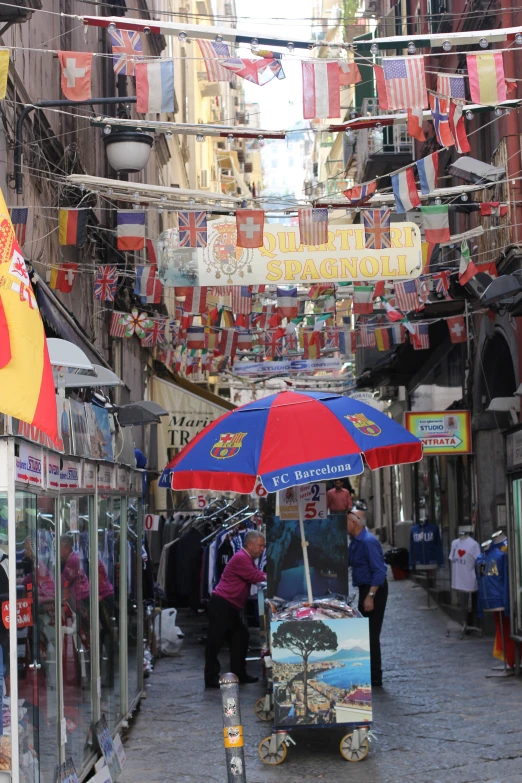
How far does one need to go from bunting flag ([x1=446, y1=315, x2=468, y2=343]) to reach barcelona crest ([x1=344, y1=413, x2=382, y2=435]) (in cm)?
1019

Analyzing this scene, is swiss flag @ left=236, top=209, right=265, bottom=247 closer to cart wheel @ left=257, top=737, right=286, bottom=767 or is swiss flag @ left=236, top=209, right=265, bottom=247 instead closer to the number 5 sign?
the number 5 sign

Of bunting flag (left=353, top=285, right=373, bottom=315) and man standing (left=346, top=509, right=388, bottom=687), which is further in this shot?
bunting flag (left=353, top=285, right=373, bottom=315)

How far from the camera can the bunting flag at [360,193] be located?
1162 centimetres

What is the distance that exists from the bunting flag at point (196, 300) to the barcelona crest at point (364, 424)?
21.4 ft

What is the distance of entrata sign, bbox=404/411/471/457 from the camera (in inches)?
750

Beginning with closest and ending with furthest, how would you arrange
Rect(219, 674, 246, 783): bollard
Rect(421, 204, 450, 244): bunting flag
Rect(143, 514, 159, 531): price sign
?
Rect(219, 674, 246, 783): bollard < Rect(421, 204, 450, 244): bunting flag < Rect(143, 514, 159, 531): price sign

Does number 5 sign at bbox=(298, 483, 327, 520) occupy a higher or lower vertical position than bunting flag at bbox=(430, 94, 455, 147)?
lower

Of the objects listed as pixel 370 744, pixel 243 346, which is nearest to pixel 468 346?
pixel 243 346

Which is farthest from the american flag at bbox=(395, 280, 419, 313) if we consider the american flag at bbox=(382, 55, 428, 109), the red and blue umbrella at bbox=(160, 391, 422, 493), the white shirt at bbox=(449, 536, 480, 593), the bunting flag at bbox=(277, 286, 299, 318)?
the american flag at bbox=(382, 55, 428, 109)

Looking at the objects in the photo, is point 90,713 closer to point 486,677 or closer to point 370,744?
point 370,744

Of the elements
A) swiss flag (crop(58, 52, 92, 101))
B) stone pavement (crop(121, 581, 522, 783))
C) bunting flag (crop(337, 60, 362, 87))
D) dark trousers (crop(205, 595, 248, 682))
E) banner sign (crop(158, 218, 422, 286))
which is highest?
swiss flag (crop(58, 52, 92, 101))

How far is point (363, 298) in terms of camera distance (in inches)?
689

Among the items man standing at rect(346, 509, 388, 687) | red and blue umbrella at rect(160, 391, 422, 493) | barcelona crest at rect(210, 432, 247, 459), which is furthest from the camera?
man standing at rect(346, 509, 388, 687)

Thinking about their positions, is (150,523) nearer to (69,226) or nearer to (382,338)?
(69,226)
